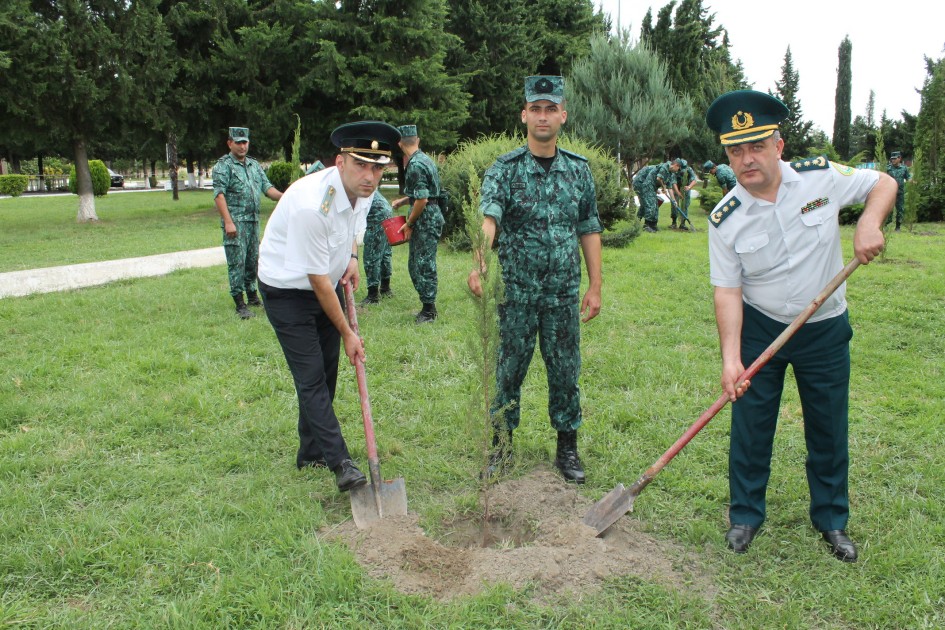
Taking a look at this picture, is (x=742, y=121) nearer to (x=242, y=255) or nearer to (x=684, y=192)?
(x=242, y=255)

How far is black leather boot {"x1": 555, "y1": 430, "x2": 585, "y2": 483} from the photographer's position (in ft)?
12.3

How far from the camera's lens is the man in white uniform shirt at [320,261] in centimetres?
329

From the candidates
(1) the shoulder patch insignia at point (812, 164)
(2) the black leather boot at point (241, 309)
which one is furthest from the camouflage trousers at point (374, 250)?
(1) the shoulder patch insignia at point (812, 164)

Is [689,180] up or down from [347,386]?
up

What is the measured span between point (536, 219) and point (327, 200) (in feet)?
3.47

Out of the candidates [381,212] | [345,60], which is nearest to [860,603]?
[381,212]

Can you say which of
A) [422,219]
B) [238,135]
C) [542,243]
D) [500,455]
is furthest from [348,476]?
[238,135]

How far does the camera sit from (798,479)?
12.3ft

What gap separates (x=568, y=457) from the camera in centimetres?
380

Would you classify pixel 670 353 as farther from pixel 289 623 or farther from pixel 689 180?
pixel 689 180

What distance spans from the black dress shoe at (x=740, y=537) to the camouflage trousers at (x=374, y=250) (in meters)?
5.60

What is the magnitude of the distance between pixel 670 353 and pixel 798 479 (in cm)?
232

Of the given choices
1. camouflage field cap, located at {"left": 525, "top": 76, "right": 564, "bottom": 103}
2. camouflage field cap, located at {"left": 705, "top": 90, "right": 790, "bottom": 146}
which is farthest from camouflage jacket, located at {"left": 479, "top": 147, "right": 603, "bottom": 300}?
camouflage field cap, located at {"left": 705, "top": 90, "right": 790, "bottom": 146}

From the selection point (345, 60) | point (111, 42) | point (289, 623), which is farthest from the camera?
point (345, 60)
